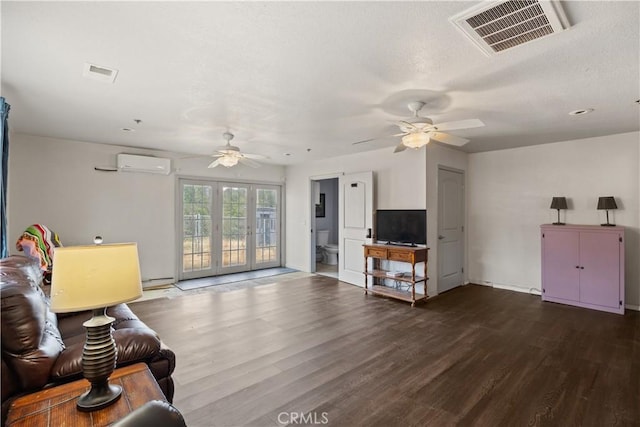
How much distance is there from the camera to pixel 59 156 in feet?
15.8

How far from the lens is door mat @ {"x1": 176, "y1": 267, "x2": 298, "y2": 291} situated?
5.72 metres

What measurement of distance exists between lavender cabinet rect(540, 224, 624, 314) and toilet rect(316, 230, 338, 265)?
442 centimetres

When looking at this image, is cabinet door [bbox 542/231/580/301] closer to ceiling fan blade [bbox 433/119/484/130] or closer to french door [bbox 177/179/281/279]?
ceiling fan blade [bbox 433/119/484/130]

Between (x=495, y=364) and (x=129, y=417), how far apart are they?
3004 millimetres

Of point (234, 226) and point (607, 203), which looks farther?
point (234, 226)

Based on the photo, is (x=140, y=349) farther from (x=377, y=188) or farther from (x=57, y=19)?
(x=377, y=188)

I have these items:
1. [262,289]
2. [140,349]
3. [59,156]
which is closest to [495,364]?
[140,349]

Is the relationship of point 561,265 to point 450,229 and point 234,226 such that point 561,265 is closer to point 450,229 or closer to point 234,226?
point 450,229

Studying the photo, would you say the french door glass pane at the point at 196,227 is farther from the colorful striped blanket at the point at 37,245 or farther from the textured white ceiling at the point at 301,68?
the colorful striped blanket at the point at 37,245

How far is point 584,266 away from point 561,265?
0.26 m

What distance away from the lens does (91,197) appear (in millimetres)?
5066

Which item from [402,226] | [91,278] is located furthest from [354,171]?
[91,278]

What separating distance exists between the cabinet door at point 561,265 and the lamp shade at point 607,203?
0.49m

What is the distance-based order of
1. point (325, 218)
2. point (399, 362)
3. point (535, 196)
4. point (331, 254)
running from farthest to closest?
point (325, 218)
point (331, 254)
point (535, 196)
point (399, 362)
